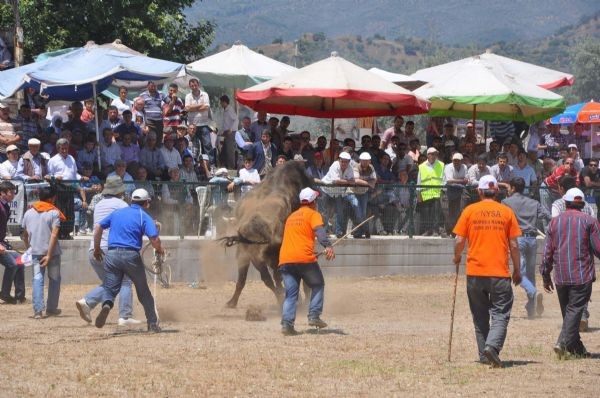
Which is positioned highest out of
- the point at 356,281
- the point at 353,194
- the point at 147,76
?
the point at 147,76

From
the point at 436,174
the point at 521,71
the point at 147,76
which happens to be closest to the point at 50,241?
the point at 147,76

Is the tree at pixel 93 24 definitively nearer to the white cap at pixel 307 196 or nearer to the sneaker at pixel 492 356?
the white cap at pixel 307 196

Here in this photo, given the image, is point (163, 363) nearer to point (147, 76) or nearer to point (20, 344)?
point (20, 344)

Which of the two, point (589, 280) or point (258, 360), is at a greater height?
point (589, 280)

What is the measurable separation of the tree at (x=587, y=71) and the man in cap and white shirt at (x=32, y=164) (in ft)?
231

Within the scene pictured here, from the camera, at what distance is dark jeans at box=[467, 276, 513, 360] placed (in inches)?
474

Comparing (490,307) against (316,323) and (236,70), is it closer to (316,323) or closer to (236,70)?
(316,323)

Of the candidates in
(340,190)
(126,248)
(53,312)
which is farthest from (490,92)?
(126,248)

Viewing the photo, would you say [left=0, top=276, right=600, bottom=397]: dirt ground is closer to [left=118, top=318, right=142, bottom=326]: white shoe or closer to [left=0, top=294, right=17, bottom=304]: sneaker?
[left=118, top=318, right=142, bottom=326]: white shoe

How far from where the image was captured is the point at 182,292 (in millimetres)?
→ 19484

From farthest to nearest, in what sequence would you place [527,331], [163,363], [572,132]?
[572,132], [527,331], [163,363]

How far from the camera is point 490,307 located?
12.3m

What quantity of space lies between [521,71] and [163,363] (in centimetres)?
1548

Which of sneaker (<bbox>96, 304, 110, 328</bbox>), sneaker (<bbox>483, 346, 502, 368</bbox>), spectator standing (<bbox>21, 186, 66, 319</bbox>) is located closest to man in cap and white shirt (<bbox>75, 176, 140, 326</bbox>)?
sneaker (<bbox>96, 304, 110, 328</bbox>)
